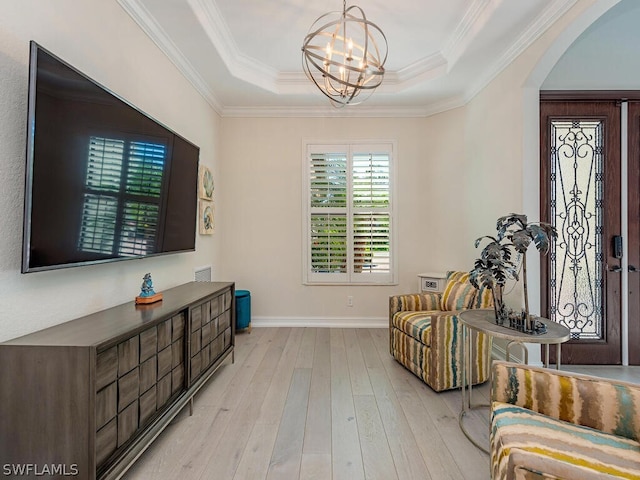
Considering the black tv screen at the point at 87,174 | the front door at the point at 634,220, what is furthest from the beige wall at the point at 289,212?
the front door at the point at 634,220

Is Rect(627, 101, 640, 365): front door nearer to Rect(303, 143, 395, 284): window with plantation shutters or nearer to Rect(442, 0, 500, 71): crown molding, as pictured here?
Rect(442, 0, 500, 71): crown molding

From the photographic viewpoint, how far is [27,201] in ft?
4.53

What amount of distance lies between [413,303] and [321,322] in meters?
1.55

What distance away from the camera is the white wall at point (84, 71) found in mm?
1453

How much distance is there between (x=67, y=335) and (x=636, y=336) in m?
4.55

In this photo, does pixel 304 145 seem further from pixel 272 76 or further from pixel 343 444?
pixel 343 444

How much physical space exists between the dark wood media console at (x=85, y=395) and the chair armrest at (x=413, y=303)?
7.05ft

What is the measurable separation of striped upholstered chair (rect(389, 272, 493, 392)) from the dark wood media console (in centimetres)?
197

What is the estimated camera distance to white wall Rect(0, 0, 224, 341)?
57.2 inches

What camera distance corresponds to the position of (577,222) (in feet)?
9.77

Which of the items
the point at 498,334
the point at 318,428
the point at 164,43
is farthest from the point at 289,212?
the point at 498,334

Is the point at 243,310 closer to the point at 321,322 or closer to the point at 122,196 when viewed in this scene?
the point at 321,322

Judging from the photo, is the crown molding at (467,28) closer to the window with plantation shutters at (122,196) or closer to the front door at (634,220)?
the front door at (634,220)

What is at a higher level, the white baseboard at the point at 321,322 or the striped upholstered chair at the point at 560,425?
the striped upholstered chair at the point at 560,425
